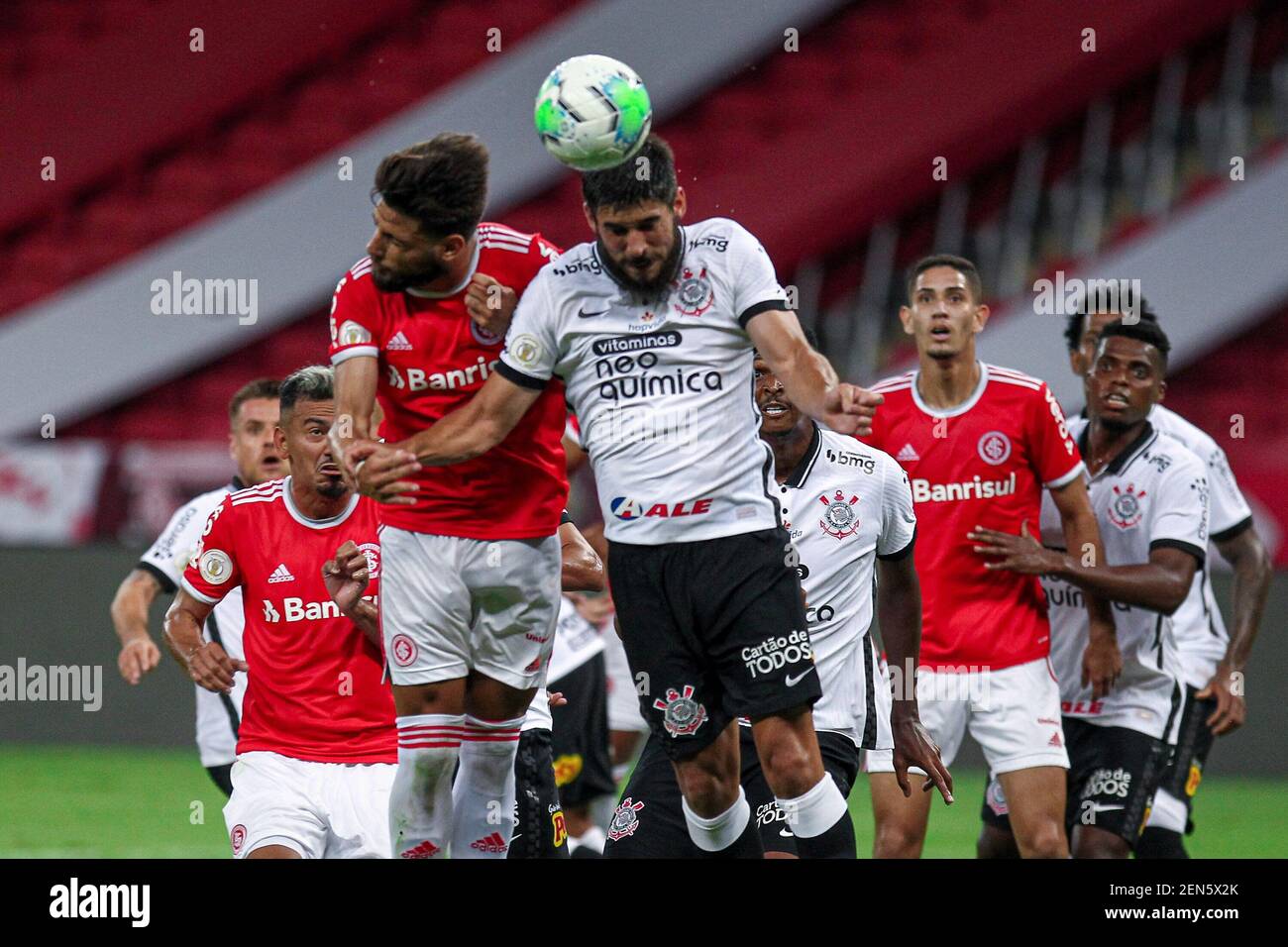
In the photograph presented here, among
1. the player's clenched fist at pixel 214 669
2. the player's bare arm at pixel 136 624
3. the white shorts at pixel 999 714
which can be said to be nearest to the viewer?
the player's clenched fist at pixel 214 669

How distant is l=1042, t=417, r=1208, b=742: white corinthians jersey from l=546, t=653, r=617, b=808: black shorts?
205 centimetres

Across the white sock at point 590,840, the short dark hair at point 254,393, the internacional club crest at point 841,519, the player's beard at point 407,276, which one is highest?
the short dark hair at point 254,393

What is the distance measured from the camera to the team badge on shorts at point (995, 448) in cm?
696

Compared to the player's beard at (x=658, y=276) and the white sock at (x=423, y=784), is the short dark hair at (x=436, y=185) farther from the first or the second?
the white sock at (x=423, y=784)

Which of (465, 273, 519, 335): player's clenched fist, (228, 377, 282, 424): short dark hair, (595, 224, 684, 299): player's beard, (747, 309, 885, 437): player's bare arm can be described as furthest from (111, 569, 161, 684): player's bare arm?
(747, 309, 885, 437): player's bare arm

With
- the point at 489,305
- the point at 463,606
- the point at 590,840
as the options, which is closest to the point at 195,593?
the point at 463,606

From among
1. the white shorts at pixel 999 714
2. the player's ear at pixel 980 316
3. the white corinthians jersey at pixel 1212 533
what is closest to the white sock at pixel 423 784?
the white shorts at pixel 999 714

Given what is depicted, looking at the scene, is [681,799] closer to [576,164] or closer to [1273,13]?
[576,164]

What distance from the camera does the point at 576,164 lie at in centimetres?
505

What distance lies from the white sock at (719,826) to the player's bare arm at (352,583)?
123 centimetres

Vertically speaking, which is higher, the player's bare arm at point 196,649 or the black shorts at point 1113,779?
the player's bare arm at point 196,649

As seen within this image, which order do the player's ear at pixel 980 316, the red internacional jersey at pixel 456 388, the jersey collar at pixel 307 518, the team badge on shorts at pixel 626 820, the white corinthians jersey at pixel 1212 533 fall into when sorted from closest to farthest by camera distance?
the red internacional jersey at pixel 456 388
the team badge on shorts at pixel 626 820
the jersey collar at pixel 307 518
the player's ear at pixel 980 316
the white corinthians jersey at pixel 1212 533

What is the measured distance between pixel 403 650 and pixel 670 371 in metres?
1.20
